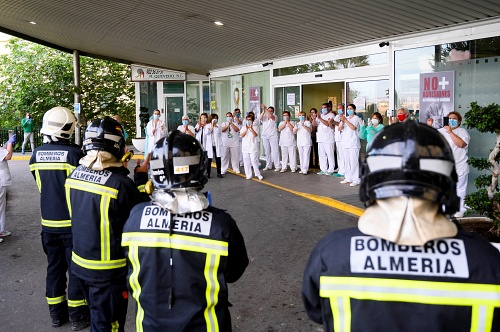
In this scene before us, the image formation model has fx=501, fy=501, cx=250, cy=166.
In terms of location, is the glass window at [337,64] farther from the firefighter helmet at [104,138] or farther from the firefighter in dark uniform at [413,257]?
the firefighter in dark uniform at [413,257]

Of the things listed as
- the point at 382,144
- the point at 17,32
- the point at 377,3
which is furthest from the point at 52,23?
the point at 382,144

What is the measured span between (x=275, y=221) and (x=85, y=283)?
567 centimetres

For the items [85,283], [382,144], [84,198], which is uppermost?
Answer: [382,144]

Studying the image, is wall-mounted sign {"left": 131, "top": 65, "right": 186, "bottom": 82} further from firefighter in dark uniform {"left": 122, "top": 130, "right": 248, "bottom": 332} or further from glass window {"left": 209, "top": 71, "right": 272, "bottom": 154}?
firefighter in dark uniform {"left": 122, "top": 130, "right": 248, "bottom": 332}

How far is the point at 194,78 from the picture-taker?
83.9ft

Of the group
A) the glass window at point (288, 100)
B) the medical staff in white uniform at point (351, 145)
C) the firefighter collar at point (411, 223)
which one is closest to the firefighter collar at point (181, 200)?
the firefighter collar at point (411, 223)

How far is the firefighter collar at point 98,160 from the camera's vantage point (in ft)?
12.8

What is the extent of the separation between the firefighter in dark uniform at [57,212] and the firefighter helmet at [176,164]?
2284 mm

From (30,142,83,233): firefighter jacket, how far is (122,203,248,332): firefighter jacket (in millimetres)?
2284

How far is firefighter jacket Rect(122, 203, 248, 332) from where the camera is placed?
2.69m

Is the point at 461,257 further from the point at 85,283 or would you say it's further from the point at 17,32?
the point at 17,32

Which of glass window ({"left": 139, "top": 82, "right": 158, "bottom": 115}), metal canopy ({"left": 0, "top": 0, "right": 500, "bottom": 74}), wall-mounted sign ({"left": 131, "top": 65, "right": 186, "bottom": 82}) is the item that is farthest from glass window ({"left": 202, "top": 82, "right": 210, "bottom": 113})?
metal canopy ({"left": 0, "top": 0, "right": 500, "bottom": 74})

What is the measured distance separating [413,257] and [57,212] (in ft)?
12.6

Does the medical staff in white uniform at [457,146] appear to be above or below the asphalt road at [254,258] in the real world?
above
